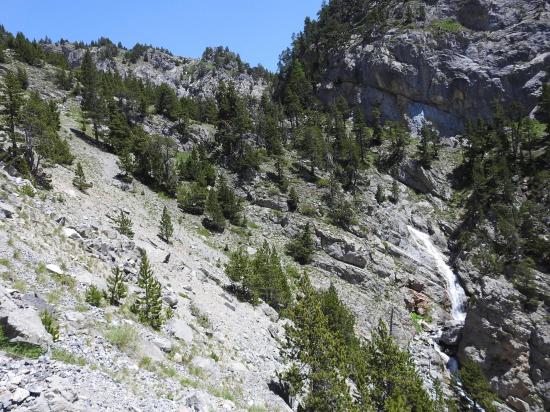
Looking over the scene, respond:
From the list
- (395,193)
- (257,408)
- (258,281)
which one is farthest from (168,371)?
(395,193)

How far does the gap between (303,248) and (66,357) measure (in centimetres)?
4145

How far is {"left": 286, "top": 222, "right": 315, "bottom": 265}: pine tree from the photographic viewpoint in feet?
173

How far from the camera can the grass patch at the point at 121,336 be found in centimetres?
1522

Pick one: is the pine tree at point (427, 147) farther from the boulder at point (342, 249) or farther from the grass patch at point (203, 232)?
the grass patch at point (203, 232)

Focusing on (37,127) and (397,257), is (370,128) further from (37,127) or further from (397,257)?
(37,127)

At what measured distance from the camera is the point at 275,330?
31.2m

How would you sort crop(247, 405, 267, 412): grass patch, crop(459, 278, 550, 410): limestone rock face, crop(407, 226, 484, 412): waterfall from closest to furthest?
crop(247, 405, 267, 412): grass patch, crop(407, 226, 484, 412): waterfall, crop(459, 278, 550, 410): limestone rock face

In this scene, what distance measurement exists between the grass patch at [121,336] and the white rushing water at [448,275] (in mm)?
51876

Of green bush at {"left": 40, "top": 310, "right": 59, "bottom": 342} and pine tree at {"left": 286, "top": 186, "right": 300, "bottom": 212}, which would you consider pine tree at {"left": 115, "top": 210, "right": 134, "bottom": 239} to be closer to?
green bush at {"left": 40, "top": 310, "right": 59, "bottom": 342}

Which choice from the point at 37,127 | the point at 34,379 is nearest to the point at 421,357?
the point at 34,379

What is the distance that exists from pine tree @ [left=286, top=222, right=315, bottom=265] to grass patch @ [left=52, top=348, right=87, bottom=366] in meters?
41.0

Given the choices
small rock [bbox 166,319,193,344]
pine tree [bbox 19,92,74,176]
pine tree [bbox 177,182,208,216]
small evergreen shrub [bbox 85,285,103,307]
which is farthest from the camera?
pine tree [bbox 177,182,208,216]

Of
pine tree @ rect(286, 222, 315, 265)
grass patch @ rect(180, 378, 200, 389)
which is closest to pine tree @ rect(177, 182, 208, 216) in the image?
pine tree @ rect(286, 222, 315, 265)

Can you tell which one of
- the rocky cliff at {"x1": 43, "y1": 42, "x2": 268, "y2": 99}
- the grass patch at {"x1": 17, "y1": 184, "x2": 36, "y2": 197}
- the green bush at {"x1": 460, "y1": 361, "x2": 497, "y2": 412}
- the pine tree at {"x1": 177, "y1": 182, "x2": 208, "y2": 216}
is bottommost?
the green bush at {"x1": 460, "y1": 361, "x2": 497, "y2": 412}
